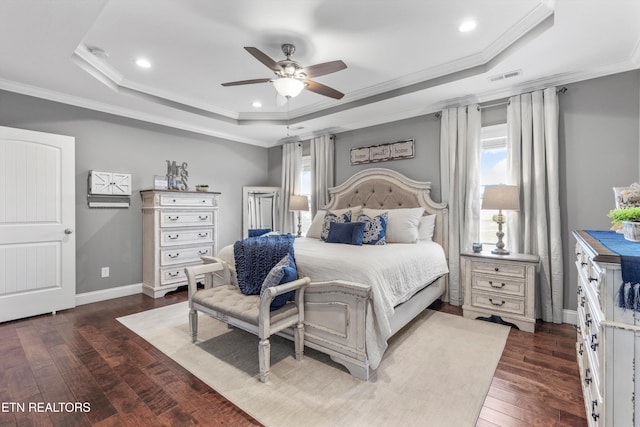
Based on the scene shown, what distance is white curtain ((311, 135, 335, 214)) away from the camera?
4.93m

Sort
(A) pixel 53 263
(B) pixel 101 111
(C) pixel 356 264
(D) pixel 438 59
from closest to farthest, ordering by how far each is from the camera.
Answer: (C) pixel 356 264, (D) pixel 438 59, (A) pixel 53 263, (B) pixel 101 111

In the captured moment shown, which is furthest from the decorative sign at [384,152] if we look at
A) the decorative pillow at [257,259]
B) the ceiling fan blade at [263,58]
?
the decorative pillow at [257,259]

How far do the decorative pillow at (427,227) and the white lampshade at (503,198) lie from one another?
70cm

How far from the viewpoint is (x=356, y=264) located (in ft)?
7.12

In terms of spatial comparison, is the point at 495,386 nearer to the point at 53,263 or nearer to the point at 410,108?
the point at 410,108

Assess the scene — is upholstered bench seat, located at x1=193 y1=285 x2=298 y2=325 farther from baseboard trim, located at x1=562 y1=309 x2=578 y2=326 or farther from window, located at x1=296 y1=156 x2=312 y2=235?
window, located at x1=296 y1=156 x2=312 y2=235

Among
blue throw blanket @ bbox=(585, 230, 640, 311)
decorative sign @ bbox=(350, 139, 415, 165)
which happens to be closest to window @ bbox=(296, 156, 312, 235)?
decorative sign @ bbox=(350, 139, 415, 165)

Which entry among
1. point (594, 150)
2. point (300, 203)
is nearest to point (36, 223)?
point (300, 203)

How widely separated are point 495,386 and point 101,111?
5.08 meters

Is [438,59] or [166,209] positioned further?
[166,209]

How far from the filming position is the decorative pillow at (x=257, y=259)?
245cm

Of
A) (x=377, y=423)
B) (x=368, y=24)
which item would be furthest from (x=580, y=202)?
(x=377, y=423)

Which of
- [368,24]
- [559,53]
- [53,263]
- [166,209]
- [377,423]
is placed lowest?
[377,423]

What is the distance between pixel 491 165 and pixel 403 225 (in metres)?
1.32
